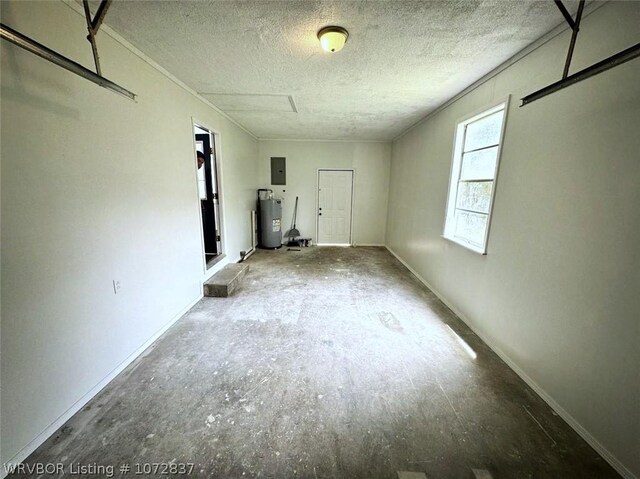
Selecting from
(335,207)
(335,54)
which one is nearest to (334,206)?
(335,207)

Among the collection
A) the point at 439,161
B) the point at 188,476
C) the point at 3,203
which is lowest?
the point at 188,476

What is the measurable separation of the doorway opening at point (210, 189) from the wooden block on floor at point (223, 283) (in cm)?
24

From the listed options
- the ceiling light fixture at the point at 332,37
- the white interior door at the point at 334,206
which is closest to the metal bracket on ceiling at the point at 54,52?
the ceiling light fixture at the point at 332,37

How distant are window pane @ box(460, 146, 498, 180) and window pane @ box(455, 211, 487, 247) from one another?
0.41 m

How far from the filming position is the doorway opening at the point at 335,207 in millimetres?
6078

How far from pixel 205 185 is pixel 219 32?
254 cm

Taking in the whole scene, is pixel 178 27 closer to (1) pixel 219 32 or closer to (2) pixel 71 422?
(1) pixel 219 32

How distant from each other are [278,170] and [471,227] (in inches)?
174

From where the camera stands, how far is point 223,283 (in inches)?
131

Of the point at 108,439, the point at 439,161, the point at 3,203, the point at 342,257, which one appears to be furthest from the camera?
the point at 342,257

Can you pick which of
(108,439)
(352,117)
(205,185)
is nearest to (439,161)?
(352,117)

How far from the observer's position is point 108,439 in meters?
1.44

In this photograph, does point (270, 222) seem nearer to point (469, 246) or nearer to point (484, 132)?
point (469, 246)

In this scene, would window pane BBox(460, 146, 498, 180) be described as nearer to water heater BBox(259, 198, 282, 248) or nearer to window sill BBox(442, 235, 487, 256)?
window sill BBox(442, 235, 487, 256)
